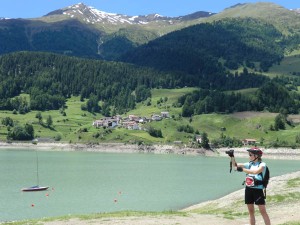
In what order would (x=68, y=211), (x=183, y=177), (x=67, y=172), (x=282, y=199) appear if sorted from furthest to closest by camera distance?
(x=67, y=172) → (x=183, y=177) → (x=68, y=211) → (x=282, y=199)

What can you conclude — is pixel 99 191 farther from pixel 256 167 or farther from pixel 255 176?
pixel 256 167

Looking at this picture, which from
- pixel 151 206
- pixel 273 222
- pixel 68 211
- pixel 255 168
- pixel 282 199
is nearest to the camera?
pixel 255 168

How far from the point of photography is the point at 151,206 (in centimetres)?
6894

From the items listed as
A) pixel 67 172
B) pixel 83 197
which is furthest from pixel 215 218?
pixel 67 172

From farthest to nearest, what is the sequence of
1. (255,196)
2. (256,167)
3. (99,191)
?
(99,191)
(255,196)
(256,167)

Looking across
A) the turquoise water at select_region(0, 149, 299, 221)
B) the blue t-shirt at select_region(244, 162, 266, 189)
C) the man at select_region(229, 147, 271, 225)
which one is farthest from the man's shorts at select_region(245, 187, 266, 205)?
the turquoise water at select_region(0, 149, 299, 221)

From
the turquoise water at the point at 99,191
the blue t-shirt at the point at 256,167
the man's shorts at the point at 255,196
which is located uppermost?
the blue t-shirt at the point at 256,167

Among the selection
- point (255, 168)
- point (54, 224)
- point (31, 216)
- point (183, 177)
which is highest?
point (255, 168)

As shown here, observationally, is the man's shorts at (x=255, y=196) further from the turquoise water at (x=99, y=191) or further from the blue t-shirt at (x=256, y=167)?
the turquoise water at (x=99, y=191)

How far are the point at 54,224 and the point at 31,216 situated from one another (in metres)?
27.6

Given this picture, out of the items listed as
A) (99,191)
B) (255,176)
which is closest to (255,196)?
(255,176)

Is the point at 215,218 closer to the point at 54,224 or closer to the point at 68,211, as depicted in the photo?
the point at 54,224

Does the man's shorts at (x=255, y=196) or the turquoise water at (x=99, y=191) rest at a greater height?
the man's shorts at (x=255, y=196)

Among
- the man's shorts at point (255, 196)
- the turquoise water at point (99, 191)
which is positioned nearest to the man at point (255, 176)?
the man's shorts at point (255, 196)
